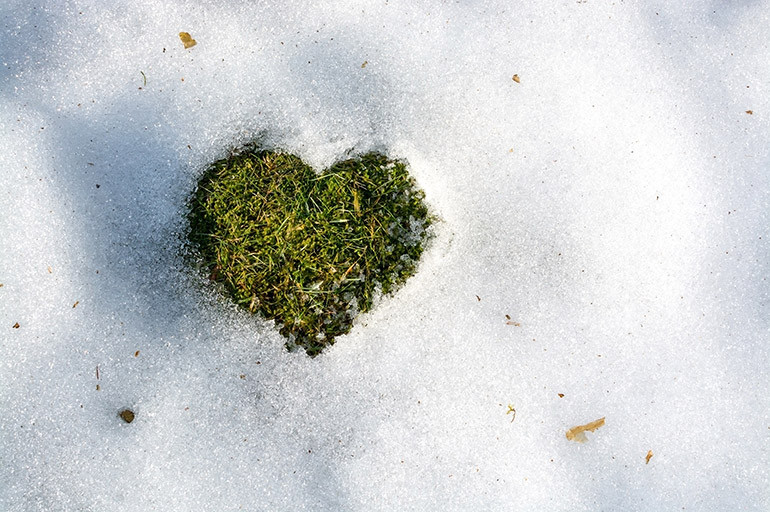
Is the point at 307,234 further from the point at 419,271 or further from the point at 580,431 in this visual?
the point at 580,431

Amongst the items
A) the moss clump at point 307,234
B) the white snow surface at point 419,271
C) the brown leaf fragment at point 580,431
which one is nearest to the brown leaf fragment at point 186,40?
the white snow surface at point 419,271

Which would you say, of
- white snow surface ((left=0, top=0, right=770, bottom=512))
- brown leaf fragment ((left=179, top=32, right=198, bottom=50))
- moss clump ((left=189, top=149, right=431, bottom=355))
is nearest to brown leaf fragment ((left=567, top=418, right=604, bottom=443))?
white snow surface ((left=0, top=0, right=770, bottom=512))

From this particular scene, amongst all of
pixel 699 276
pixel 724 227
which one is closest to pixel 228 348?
pixel 699 276

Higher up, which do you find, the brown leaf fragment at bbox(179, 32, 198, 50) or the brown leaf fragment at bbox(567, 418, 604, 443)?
the brown leaf fragment at bbox(179, 32, 198, 50)

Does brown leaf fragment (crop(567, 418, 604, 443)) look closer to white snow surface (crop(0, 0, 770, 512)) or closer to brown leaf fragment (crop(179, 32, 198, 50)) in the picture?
white snow surface (crop(0, 0, 770, 512))

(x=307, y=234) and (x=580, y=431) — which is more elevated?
(x=307, y=234)

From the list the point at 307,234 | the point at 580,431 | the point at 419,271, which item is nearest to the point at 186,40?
the point at 307,234

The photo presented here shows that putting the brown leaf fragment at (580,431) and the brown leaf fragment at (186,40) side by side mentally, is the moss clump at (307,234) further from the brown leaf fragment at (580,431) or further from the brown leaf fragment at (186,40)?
the brown leaf fragment at (580,431)
